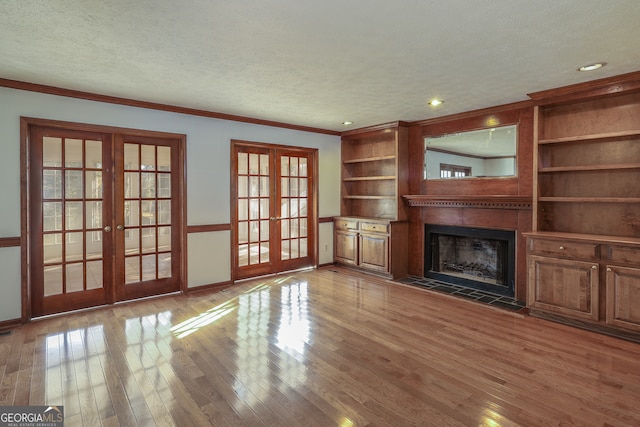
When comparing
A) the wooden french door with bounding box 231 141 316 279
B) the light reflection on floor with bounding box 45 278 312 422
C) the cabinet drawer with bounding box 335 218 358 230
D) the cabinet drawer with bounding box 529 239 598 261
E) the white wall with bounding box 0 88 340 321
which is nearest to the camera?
the light reflection on floor with bounding box 45 278 312 422

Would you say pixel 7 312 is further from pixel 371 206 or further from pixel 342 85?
pixel 371 206

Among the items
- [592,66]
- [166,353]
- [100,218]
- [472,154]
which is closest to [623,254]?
[592,66]

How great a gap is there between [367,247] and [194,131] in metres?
3.20

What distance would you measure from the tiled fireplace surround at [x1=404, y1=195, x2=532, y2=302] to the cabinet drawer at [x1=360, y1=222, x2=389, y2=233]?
51 cm

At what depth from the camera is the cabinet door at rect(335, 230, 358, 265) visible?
19.7ft

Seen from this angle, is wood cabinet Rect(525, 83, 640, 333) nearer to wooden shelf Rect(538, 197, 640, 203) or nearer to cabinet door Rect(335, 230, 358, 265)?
wooden shelf Rect(538, 197, 640, 203)

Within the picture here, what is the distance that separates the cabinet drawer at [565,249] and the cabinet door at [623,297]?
20cm

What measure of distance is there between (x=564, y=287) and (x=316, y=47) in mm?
3356

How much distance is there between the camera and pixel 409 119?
5238 mm

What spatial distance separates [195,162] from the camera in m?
4.73

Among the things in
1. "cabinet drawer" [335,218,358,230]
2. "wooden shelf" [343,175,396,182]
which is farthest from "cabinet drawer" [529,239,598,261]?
"cabinet drawer" [335,218,358,230]

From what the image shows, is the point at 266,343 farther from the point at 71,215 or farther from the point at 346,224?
the point at 346,224

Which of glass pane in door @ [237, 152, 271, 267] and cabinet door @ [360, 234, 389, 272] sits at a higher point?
glass pane in door @ [237, 152, 271, 267]

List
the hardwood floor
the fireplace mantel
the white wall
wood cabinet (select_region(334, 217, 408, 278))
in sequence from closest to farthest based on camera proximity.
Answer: the hardwood floor < the white wall < the fireplace mantel < wood cabinet (select_region(334, 217, 408, 278))
